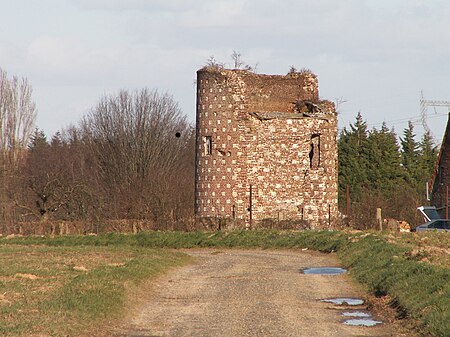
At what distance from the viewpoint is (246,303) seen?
60.2 ft

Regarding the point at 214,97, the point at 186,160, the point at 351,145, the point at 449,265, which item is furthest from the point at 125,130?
the point at 449,265

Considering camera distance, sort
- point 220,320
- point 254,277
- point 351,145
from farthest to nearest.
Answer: point 351,145
point 254,277
point 220,320

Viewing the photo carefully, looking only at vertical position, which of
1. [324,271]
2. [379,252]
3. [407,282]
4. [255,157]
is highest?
[255,157]

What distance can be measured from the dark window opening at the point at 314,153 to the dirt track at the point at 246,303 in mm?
19050

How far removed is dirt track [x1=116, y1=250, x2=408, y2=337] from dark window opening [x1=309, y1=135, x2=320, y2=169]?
19050 mm

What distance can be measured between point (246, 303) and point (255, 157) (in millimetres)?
29231

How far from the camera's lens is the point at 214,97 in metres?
47.4

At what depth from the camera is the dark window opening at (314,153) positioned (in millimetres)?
47875

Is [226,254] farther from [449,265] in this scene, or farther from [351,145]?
[351,145]

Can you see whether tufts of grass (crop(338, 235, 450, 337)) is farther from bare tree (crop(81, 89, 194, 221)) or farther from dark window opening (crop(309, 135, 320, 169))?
bare tree (crop(81, 89, 194, 221))

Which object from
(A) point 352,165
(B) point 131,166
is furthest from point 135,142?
(A) point 352,165

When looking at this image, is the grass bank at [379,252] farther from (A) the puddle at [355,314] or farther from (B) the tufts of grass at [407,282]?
(A) the puddle at [355,314]

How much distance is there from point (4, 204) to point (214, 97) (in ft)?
81.2

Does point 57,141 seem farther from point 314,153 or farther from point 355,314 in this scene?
point 355,314
